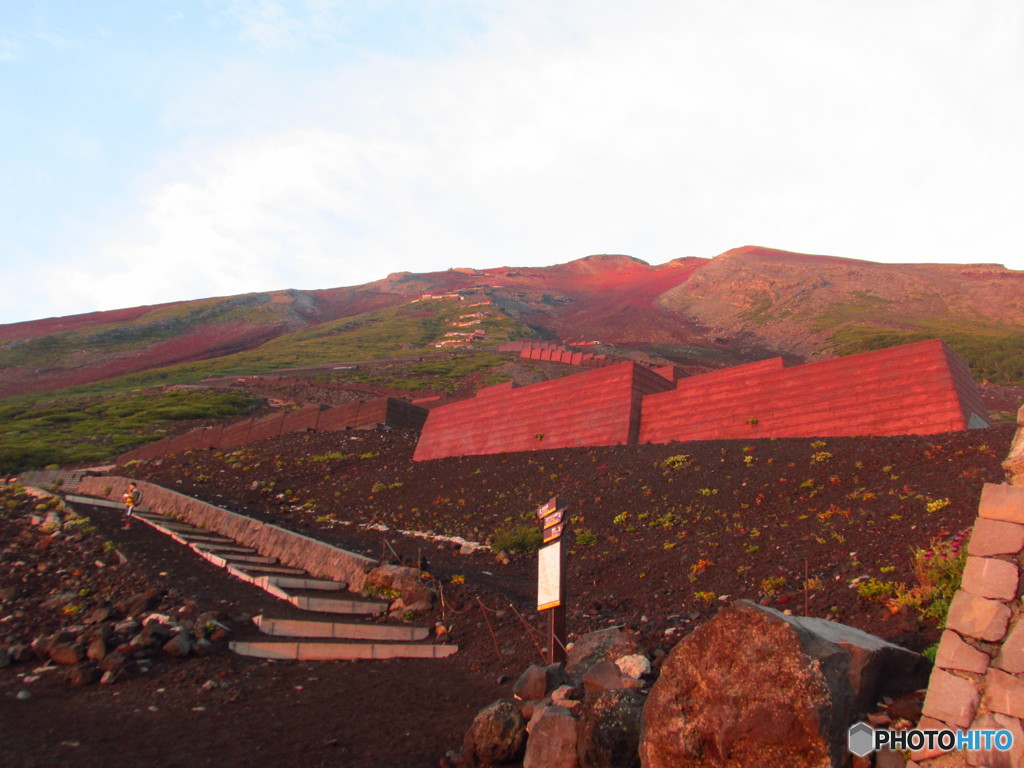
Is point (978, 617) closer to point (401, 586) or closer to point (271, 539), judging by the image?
point (401, 586)

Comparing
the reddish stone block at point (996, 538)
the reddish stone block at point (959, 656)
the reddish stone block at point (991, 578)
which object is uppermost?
the reddish stone block at point (996, 538)

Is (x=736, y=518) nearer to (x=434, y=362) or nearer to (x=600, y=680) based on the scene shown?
(x=600, y=680)

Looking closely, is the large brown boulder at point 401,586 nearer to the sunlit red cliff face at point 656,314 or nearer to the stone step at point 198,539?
the stone step at point 198,539

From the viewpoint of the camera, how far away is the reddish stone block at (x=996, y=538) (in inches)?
149

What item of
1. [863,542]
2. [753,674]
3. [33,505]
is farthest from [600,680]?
[33,505]

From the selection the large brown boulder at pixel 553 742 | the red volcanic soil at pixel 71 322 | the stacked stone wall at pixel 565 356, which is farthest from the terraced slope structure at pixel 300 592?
the red volcanic soil at pixel 71 322

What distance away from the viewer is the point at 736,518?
443 inches

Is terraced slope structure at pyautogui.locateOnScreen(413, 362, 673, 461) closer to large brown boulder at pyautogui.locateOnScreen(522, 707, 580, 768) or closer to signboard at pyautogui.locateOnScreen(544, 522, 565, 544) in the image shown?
signboard at pyautogui.locateOnScreen(544, 522, 565, 544)

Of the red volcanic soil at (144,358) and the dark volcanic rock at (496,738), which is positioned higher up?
the red volcanic soil at (144,358)

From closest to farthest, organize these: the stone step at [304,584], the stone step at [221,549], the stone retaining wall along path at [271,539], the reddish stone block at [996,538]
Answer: the reddish stone block at [996,538] → the stone step at [304,584] → the stone retaining wall along path at [271,539] → the stone step at [221,549]

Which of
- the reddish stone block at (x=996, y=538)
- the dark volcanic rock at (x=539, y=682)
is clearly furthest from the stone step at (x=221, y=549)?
the reddish stone block at (x=996, y=538)

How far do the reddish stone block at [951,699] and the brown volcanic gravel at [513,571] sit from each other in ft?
6.00

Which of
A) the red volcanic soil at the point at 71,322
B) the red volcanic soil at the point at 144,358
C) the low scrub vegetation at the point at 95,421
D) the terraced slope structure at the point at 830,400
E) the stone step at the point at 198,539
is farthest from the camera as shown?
the red volcanic soil at the point at 71,322

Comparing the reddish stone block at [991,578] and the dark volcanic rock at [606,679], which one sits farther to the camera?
the dark volcanic rock at [606,679]
